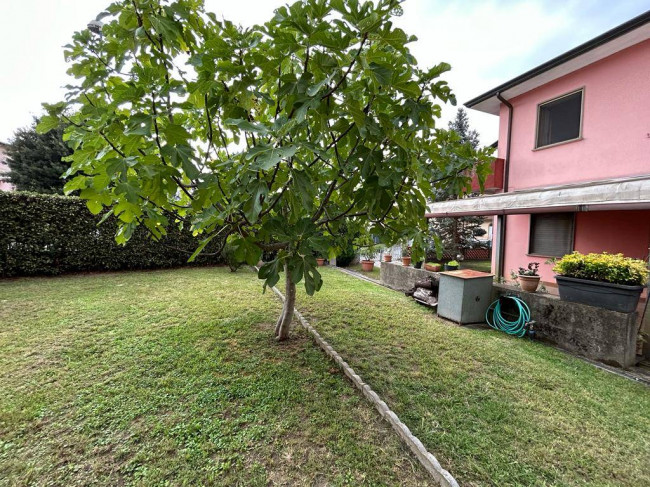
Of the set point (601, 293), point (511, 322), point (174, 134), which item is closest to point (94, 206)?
point (174, 134)

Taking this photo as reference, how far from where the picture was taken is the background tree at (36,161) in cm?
1767

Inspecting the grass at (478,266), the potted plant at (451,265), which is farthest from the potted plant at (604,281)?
the grass at (478,266)

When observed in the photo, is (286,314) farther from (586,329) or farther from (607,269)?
(607,269)

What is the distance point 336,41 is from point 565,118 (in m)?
10.4

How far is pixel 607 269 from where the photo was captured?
4703 mm

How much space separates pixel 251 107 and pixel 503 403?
4.27 m

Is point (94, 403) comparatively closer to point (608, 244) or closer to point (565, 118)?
point (608, 244)

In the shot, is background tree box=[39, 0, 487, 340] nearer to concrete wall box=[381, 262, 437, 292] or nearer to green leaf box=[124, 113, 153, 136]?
green leaf box=[124, 113, 153, 136]

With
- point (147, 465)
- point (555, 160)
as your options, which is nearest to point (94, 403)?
point (147, 465)

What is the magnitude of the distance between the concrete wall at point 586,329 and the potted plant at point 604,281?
149 mm

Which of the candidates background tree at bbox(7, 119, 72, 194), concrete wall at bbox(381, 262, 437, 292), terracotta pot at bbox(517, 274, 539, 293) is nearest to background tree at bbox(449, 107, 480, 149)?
concrete wall at bbox(381, 262, 437, 292)

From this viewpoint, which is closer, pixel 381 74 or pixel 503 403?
pixel 381 74

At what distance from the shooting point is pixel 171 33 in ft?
6.97

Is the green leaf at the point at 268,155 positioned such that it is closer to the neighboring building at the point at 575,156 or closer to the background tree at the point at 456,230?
the neighboring building at the point at 575,156
